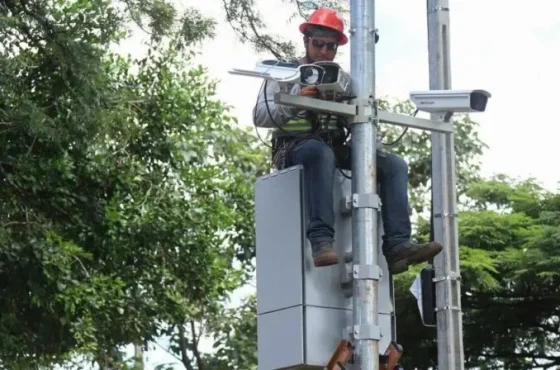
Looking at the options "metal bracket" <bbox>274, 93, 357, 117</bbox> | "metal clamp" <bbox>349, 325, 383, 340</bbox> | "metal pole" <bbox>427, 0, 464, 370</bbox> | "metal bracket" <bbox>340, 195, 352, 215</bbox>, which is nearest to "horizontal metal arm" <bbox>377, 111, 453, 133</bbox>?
"metal bracket" <bbox>274, 93, 357, 117</bbox>

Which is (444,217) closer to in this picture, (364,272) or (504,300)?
(364,272)

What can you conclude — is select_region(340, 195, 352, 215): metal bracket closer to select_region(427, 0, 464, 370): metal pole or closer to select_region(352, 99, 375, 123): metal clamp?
select_region(352, 99, 375, 123): metal clamp

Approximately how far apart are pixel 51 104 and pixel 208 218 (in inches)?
108

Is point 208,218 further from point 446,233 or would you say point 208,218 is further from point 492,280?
point 446,233

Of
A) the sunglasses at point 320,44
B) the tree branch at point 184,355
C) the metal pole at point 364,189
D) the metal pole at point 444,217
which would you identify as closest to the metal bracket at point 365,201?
the metal pole at point 364,189

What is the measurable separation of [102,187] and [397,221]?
346 inches

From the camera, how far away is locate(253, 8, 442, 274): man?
6605 millimetres

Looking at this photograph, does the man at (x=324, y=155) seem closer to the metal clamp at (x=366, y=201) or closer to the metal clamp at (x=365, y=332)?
the metal clamp at (x=366, y=201)

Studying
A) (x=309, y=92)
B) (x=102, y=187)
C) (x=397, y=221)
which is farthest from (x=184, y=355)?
(x=309, y=92)

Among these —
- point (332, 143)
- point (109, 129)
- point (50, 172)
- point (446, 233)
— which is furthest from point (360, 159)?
point (50, 172)

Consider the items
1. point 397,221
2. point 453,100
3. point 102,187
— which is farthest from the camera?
point 102,187

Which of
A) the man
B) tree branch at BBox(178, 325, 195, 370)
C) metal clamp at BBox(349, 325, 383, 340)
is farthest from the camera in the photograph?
tree branch at BBox(178, 325, 195, 370)

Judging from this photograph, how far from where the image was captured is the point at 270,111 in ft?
23.2

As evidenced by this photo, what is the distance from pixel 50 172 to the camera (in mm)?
14406
